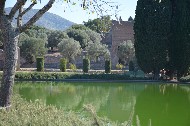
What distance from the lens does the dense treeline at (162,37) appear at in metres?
30.6

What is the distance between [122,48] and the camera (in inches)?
1750

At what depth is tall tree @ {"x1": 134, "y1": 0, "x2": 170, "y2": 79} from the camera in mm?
31031

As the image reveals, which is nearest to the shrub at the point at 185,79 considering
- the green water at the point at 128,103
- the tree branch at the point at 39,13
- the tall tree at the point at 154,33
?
the tall tree at the point at 154,33

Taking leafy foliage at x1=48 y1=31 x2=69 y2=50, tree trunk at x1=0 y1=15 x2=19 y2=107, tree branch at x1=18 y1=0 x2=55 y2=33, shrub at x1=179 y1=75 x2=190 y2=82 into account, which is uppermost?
leafy foliage at x1=48 y1=31 x2=69 y2=50

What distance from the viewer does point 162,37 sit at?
31.2m

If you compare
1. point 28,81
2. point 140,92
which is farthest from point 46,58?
point 140,92

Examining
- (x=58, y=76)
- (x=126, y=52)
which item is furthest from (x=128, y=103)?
(x=126, y=52)

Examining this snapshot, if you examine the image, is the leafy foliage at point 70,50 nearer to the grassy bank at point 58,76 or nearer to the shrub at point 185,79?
the grassy bank at point 58,76

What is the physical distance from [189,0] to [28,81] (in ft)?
45.7

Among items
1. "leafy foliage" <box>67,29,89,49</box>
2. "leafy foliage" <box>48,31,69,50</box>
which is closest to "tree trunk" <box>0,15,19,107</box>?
"leafy foliage" <box>48,31,69,50</box>

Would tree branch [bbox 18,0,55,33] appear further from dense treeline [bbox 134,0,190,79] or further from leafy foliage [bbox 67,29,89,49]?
leafy foliage [bbox 67,29,89,49]

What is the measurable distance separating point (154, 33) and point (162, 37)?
2.36ft

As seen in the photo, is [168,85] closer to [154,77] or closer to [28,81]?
[154,77]

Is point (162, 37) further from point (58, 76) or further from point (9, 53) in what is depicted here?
point (9, 53)
